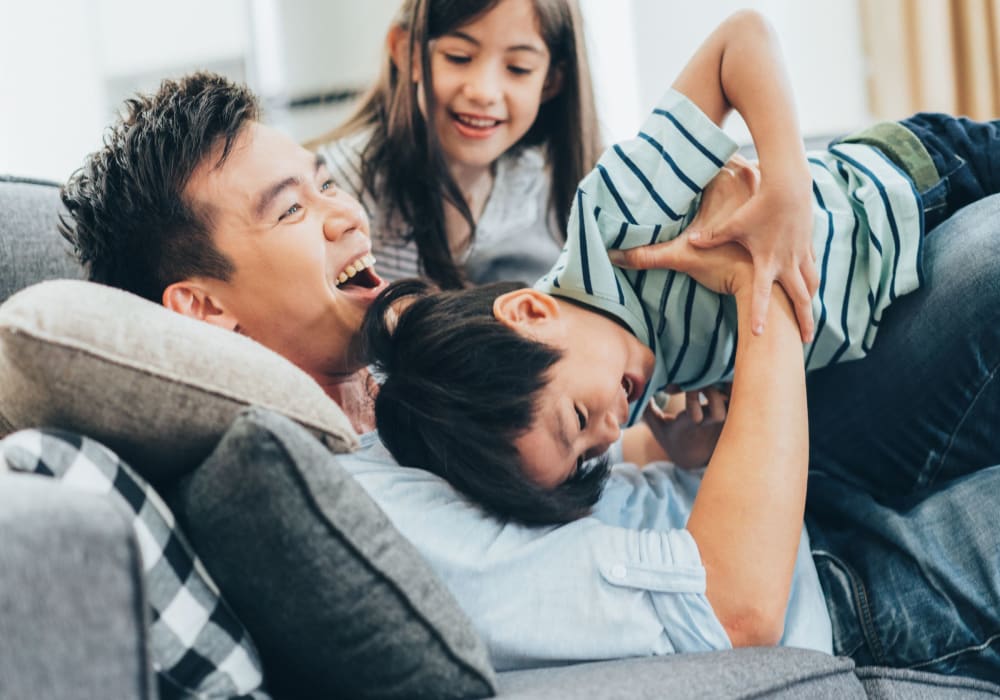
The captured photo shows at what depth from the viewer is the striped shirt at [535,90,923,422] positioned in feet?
3.63

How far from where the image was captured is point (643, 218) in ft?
3.66

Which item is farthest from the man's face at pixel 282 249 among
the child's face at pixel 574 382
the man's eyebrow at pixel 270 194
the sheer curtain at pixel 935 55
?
the sheer curtain at pixel 935 55

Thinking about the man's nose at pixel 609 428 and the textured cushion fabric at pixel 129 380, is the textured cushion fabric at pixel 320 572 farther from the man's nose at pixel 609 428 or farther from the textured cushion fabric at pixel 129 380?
the man's nose at pixel 609 428

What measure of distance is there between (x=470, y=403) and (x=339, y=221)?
363 mm

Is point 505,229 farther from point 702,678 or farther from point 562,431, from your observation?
point 702,678

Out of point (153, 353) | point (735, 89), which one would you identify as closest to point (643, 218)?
point (735, 89)

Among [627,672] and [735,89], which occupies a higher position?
[735,89]

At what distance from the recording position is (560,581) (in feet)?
2.93

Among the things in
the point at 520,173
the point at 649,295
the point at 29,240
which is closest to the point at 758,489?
the point at 649,295

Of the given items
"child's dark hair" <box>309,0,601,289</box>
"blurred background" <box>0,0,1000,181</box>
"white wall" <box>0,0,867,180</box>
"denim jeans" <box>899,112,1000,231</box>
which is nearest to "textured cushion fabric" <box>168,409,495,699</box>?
"denim jeans" <box>899,112,1000,231</box>

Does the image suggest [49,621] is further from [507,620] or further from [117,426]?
[507,620]

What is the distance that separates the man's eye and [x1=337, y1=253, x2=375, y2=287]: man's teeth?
0.32 ft

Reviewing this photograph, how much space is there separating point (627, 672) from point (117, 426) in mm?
450

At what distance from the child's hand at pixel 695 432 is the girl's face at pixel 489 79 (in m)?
0.68
